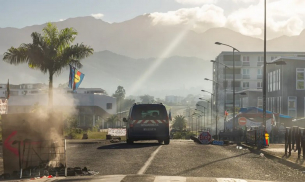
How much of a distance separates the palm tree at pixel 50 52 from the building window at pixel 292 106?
34.4 metres

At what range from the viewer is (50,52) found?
1718 inches

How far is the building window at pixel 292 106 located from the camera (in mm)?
68750

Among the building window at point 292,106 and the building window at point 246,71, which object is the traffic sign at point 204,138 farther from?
the building window at point 246,71

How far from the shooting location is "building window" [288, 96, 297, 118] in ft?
226

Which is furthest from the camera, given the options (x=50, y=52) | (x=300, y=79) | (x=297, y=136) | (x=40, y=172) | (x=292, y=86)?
(x=300, y=79)

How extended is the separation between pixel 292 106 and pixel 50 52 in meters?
37.7

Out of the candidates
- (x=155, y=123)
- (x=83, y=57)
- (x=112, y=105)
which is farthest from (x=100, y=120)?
(x=155, y=123)

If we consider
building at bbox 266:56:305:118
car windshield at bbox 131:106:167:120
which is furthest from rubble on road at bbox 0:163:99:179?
building at bbox 266:56:305:118

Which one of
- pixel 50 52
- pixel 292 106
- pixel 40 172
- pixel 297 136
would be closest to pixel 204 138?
pixel 297 136

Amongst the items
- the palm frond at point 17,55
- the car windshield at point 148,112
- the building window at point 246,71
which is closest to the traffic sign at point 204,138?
the car windshield at point 148,112

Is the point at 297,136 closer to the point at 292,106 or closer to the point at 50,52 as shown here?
the point at 50,52

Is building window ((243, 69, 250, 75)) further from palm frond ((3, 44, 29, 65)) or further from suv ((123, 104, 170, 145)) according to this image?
suv ((123, 104, 170, 145))

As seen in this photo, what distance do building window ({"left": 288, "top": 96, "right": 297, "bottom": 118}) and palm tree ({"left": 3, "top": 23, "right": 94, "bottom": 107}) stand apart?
34.4 metres

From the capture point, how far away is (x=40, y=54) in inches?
1713
